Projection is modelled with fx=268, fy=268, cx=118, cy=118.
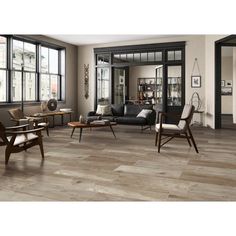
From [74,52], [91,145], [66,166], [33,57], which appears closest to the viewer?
[66,166]

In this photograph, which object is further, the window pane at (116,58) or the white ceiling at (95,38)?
the window pane at (116,58)

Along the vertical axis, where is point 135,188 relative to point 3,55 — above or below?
below

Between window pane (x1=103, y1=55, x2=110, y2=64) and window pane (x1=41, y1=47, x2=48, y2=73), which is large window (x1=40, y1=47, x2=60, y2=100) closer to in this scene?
window pane (x1=41, y1=47, x2=48, y2=73)

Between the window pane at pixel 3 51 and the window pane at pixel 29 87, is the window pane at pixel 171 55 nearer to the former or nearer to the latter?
the window pane at pixel 29 87

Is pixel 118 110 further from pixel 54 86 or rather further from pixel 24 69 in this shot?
pixel 24 69

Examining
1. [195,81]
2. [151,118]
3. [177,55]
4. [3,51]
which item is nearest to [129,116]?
[151,118]

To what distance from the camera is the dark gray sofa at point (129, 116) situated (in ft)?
23.7

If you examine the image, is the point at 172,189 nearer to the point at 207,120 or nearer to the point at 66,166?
the point at 66,166

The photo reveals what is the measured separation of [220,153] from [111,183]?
8.05 ft

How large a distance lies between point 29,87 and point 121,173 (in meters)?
5.42

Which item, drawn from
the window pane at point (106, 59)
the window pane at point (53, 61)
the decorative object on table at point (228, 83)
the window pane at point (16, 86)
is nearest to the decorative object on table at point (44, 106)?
the window pane at point (16, 86)

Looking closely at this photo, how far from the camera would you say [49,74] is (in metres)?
A: 8.84
